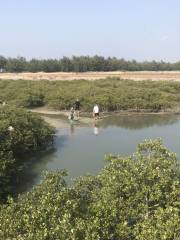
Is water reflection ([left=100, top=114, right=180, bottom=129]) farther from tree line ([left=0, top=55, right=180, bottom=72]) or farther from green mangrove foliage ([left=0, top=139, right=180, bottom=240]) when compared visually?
tree line ([left=0, top=55, right=180, bottom=72])

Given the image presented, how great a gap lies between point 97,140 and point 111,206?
57.9 feet

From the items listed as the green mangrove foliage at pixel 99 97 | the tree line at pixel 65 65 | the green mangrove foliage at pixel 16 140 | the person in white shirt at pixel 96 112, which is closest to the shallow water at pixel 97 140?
the green mangrove foliage at pixel 16 140

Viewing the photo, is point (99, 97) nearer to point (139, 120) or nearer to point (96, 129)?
point (139, 120)

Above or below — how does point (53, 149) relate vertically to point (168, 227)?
below

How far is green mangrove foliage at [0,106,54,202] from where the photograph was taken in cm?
1824

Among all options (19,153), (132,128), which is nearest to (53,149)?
(19,153)

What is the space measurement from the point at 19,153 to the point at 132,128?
11927 mm

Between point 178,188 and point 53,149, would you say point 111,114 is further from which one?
point 178,188

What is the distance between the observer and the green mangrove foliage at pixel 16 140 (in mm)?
18237

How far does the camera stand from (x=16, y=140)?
21.8m

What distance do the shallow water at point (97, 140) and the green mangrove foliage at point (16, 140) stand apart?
0.73 m

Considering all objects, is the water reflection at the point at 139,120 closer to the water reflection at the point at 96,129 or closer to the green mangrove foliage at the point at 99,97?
the water reflection at the point at 96,129

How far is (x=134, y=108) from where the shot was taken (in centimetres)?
4072

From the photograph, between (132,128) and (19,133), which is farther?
(132,128)
